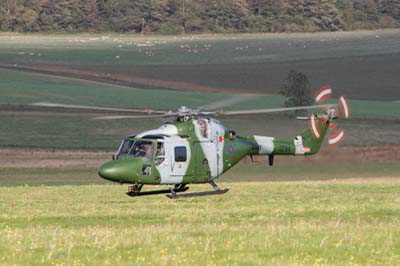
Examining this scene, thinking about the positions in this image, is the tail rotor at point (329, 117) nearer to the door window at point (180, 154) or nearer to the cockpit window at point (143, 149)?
the door window at point (180, 154)

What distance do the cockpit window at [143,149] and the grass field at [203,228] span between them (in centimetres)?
136

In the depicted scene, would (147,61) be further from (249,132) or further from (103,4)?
(249,132)

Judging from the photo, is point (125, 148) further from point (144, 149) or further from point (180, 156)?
point (180, 156)

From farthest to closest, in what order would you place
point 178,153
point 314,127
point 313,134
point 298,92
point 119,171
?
point 298,92 < point 313,134 < point 314,127 < point 178,153 < point 119,171

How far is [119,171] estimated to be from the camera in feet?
95.2

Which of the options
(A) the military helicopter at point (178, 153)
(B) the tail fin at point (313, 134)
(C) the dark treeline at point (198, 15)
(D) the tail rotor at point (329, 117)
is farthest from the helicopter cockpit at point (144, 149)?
(C) the dark treeline at point (198, 15)

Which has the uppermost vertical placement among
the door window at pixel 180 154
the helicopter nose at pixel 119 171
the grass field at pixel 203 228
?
the door window at pixel 180 154

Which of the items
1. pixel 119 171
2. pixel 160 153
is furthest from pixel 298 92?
pixel 119 171

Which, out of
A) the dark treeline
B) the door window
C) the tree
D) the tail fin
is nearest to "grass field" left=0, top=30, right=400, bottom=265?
the door window

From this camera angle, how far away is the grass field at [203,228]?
53.5 ft

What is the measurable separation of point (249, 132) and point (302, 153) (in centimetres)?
3254

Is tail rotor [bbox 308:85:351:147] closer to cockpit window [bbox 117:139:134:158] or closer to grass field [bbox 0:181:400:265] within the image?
grass field [bbox 0:181:400:265]

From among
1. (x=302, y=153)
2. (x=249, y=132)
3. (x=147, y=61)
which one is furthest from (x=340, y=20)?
(x=302, y=153)

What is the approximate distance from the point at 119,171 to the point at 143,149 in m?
1.13
